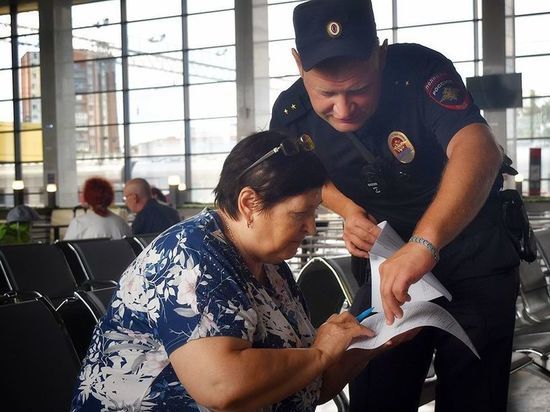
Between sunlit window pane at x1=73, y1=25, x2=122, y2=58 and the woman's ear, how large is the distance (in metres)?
20.3

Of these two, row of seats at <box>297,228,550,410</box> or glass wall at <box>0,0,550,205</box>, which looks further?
glass wall at <box>0,0,550,205</box>

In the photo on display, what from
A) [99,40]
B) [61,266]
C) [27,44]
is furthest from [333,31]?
[27,44]

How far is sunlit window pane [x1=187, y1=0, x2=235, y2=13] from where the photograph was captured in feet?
64.4

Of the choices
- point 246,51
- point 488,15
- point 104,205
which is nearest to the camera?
point 104,205

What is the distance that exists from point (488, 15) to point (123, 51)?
8.74 metres

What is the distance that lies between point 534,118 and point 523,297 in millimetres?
13883

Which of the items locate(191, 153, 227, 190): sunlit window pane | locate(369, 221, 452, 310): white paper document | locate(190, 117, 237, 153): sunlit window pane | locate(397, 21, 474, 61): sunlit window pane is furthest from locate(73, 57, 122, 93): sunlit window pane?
locate(369, 221, 452, 310): white paper document

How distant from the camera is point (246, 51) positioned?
18.9m

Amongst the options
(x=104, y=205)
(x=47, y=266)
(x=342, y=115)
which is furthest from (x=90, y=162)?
(x=342, y=115)

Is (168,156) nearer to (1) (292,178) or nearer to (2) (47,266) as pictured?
(2) (47,266)

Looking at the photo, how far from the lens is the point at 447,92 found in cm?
188

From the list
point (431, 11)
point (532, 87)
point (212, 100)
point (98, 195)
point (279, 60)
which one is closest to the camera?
point (98, 195)

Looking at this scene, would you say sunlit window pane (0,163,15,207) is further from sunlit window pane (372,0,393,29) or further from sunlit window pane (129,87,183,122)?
sunlit window pane (372,0,393,29)

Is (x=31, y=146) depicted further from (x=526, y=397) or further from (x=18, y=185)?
(x=526, y=397)
